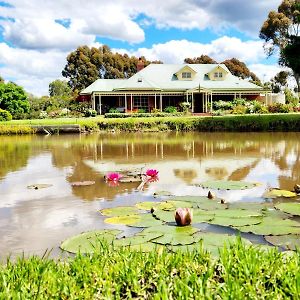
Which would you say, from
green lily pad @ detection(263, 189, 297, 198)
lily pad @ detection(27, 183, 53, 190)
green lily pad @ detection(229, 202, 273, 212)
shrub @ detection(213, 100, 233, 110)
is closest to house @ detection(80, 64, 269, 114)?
shrub @ detection(213, 100, 233, 110)

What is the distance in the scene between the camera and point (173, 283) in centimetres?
313

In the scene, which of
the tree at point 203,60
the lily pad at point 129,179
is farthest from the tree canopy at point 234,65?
the lily pad at point 129,179

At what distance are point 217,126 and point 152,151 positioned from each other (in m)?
11.6

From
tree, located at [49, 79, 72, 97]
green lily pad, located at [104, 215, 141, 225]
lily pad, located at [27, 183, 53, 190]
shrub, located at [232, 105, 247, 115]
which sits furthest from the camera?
tree, located at [49, 79, 72, 97]

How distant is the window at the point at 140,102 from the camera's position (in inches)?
1629

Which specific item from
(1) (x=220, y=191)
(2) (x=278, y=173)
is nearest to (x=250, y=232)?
(1) (x=220, y=191)

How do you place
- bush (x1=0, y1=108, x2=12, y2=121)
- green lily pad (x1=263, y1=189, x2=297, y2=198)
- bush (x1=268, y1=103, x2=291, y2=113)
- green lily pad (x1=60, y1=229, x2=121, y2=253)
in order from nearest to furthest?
1. green lily pad (x1=60, y1=229, x2=121, y2=253)
2. green lily pad (x1=263, y1=189, x2=297, y2=198)
3. bush (x1=268, y1=103, x2=291, y2=113)
4. bush (x1=0, y1=108, x2=12, y2=121)

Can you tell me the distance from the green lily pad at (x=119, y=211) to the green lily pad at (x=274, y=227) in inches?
74.1

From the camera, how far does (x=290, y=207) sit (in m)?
7.00

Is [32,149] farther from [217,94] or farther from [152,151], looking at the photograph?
[217,94]

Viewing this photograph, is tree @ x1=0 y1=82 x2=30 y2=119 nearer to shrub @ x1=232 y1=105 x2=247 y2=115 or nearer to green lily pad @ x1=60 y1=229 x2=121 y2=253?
shrub @ x1=232 y1=105 x2=247 y2=115

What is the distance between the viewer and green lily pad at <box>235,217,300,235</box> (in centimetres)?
562

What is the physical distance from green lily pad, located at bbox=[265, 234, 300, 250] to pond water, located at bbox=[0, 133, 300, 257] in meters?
1.96

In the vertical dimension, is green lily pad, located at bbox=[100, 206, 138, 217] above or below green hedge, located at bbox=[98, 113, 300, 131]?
below
